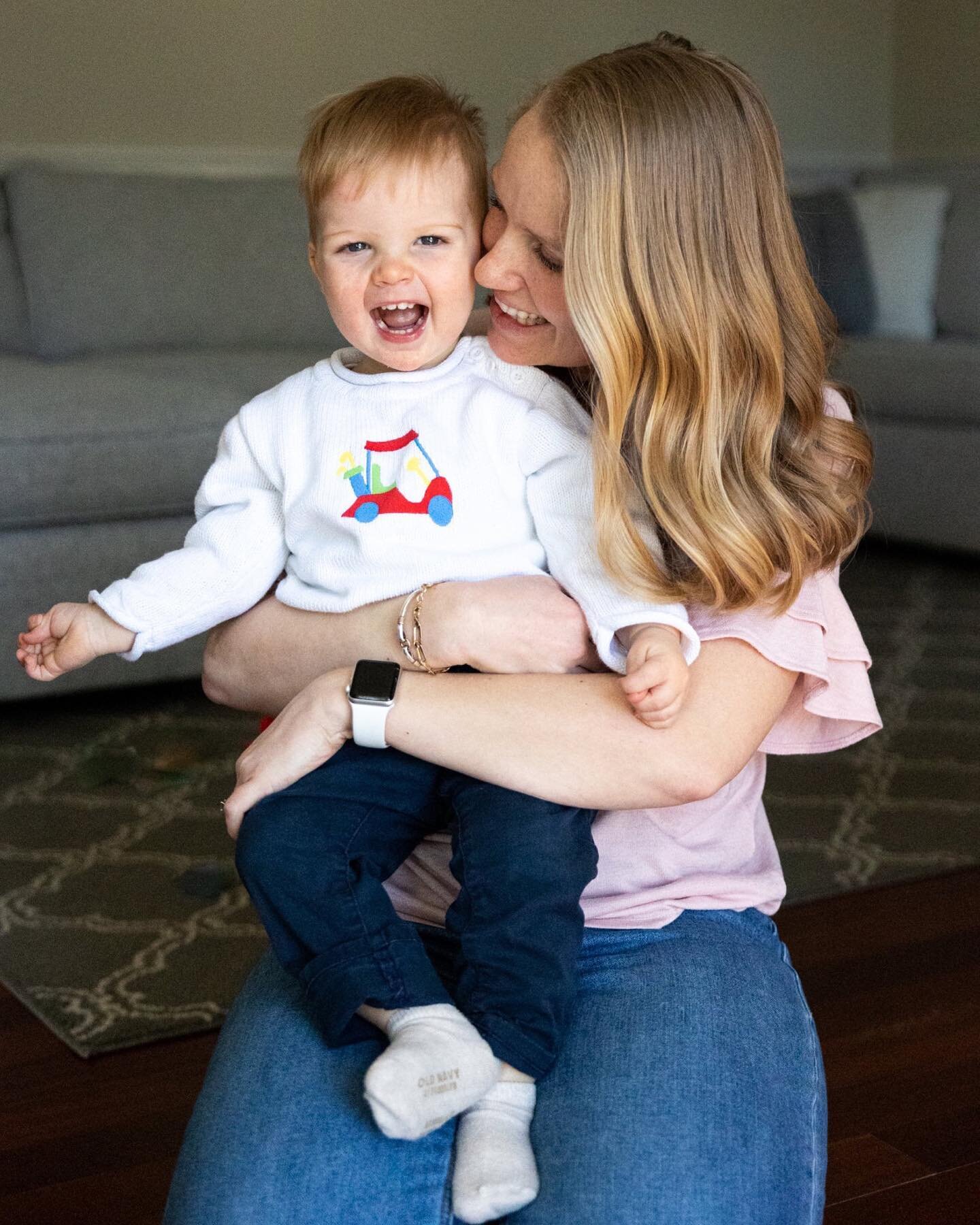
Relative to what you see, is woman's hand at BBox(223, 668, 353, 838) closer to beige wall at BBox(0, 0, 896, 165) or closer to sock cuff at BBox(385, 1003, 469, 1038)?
sock cuff at BBox(385, 1003, 469, 1038)

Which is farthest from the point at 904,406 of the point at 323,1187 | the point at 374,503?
the point at 323,1187

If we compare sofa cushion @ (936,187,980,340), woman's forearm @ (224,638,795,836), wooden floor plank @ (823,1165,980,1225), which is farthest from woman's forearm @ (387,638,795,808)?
sofa cushion @ (936,187,980,340)

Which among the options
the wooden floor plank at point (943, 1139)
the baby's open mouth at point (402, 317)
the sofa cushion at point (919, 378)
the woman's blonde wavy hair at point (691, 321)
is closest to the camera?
the woman's blonde wavy hair at point (691, 321)

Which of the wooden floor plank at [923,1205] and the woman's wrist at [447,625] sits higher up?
the woman's wrist at [447,625]

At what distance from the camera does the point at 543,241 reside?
114 cm

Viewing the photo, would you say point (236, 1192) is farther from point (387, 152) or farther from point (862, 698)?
point (387, 152)

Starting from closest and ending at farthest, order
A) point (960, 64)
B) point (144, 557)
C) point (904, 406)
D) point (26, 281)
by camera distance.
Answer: point (144, 557)
point (26, 281)
point (904, 406)
point (960, 64)

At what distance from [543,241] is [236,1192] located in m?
0.73

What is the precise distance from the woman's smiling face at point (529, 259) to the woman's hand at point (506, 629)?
204 millimetres

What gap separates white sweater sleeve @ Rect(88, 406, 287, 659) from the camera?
1291 millimetres

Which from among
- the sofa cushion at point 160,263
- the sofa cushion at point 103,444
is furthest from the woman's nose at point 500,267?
the sofa cushion at point 160,263

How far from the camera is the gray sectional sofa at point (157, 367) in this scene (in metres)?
2.84

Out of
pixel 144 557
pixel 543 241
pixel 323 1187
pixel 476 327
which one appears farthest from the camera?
pixel 144 557

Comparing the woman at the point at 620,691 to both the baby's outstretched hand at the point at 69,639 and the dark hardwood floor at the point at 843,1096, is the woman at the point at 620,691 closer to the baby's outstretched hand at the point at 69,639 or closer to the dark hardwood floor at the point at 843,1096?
the baby's outstretched hand at the point at 69,639
